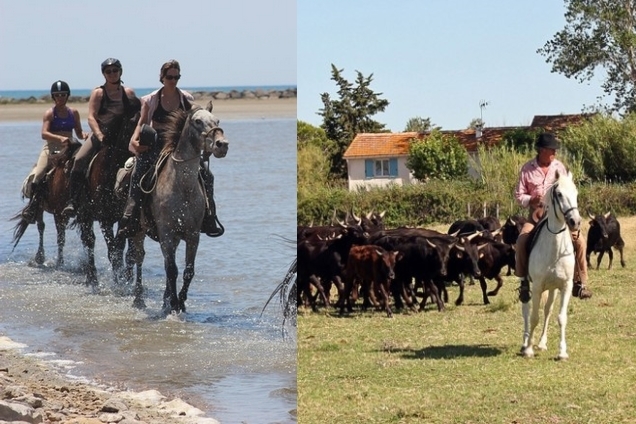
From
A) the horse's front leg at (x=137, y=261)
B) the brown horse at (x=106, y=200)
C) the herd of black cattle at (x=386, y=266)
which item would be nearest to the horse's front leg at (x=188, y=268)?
the horse's front leg at (x=137, y=261)

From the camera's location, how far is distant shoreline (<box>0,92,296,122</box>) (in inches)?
184

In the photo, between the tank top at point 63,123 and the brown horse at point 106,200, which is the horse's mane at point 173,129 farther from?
the tank top at point 63,123

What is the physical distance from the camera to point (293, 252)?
4.74 meters

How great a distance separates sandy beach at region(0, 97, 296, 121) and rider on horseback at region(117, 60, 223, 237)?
0.36 ft

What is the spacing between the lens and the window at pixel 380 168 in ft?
140

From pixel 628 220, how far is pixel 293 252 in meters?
23.6

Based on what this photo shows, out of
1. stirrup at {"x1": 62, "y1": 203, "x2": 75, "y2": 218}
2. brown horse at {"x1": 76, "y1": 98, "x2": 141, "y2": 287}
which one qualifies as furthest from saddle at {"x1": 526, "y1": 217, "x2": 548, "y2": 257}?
stirrup at {"x1": 62, "y1": 203, "x2": 75, "y2": 218}

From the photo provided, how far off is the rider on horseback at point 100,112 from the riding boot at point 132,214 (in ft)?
0.65

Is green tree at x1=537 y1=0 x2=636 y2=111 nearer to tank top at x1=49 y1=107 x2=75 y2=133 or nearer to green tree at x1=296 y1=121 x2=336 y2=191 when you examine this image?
green tree at x1=296 y1=121 x2=336 y2=191

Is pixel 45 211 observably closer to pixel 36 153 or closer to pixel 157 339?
pixel 36 153

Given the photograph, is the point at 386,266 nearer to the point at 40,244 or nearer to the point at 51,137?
the point at 40,244

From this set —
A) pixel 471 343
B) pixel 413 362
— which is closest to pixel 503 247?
pixel 471 343

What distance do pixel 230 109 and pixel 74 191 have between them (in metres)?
0.75

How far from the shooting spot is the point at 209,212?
16.4 feet
